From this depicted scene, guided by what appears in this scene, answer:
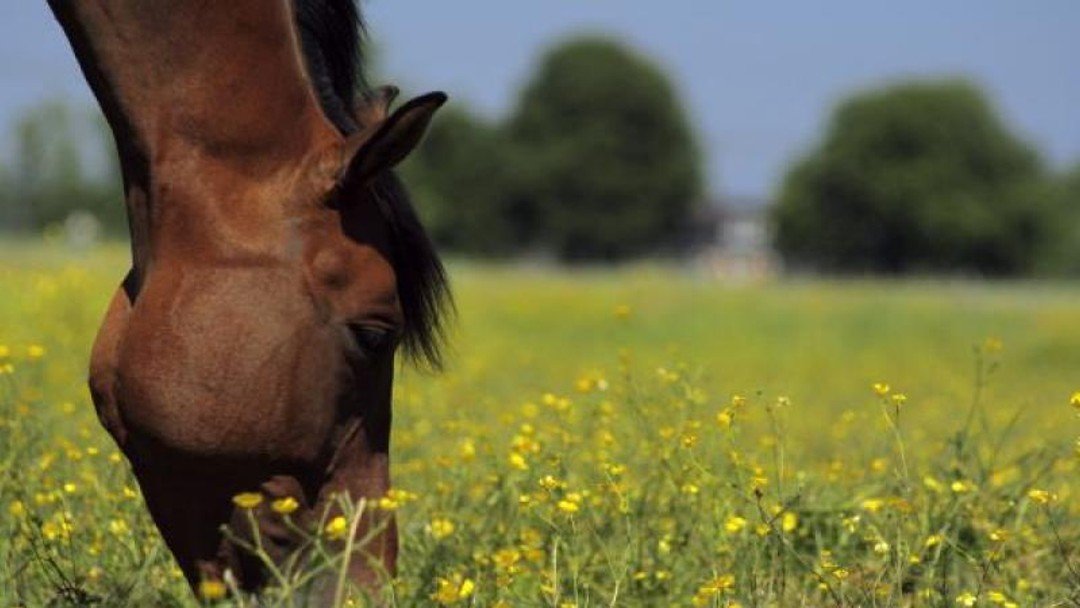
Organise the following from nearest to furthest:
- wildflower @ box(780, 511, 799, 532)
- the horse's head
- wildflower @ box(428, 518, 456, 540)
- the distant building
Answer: the horse's head
wildflower @ box(428, 518, 456, 540)
wildflower @ box(780, 511, 799, 532)
the distant building

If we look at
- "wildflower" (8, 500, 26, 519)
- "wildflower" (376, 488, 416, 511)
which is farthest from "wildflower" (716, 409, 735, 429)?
"wildflower" (8, 500, 26, 519)

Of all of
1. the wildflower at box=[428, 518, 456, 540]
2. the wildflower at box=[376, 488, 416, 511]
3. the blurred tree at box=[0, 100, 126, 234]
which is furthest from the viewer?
the blurred tree at box=[0, 100, 126, 234]

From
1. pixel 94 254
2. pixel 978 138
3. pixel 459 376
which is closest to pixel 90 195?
pixel 978 138

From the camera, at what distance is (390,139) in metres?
3.01

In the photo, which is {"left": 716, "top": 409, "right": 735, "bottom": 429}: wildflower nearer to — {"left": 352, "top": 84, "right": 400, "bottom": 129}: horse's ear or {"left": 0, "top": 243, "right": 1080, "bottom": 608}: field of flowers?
{"left": 0, "top": 243, "right": 1080, "bottom": 608}: field of flowers

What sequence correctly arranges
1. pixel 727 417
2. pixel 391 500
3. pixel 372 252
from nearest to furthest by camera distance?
1. pixel 391 500
2. pixel 372 252
3. pixel 727 417

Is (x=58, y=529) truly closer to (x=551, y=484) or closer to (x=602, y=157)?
(x=551, y=484)

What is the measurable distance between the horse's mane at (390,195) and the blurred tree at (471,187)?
77.5 m

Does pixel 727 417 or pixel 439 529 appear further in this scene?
pixel 439 529

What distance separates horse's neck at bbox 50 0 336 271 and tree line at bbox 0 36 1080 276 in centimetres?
7434

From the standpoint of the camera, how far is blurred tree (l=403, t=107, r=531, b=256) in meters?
81.9

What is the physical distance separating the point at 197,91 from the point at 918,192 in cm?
7866

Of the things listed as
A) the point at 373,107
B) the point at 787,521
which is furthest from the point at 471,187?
the point at 373,107

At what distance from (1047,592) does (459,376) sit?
985cm
